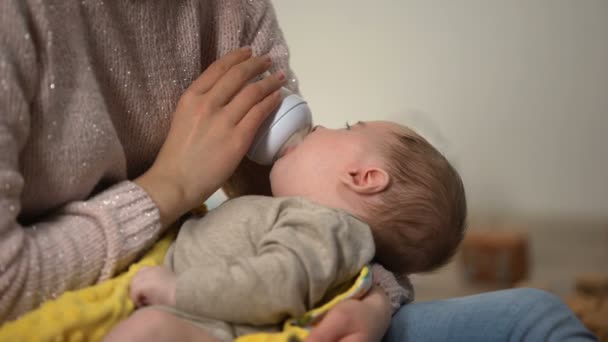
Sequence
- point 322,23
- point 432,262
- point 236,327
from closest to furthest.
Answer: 1. point 236,327
2. point 432,262
3. point 322,23

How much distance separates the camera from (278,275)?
28.8 inches

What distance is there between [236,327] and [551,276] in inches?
80.1

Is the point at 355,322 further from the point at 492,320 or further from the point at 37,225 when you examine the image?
the point at 37,225

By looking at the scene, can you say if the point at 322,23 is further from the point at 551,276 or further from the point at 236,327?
the point at 236,327

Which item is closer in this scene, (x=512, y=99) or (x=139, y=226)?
(x=139, y=226)

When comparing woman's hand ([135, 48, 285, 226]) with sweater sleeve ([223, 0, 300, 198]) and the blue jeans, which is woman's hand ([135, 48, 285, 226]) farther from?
the blue jeans

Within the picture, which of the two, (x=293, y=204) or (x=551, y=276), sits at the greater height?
(x=293, y=204)

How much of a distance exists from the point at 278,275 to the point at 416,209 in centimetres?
25

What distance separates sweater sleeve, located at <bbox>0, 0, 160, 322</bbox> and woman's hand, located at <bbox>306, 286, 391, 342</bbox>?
0.23 metres

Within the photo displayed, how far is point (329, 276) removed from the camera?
2.52ft

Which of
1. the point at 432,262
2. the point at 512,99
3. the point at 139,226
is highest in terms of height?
the point at 139,226

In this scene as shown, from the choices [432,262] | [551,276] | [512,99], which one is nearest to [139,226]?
[432,262]

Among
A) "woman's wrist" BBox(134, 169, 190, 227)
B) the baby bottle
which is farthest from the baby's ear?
"woman's wrist" BBox(134, 169, 190, 227)

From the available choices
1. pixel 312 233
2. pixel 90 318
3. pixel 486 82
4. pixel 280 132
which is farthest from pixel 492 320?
pixel 486 82
